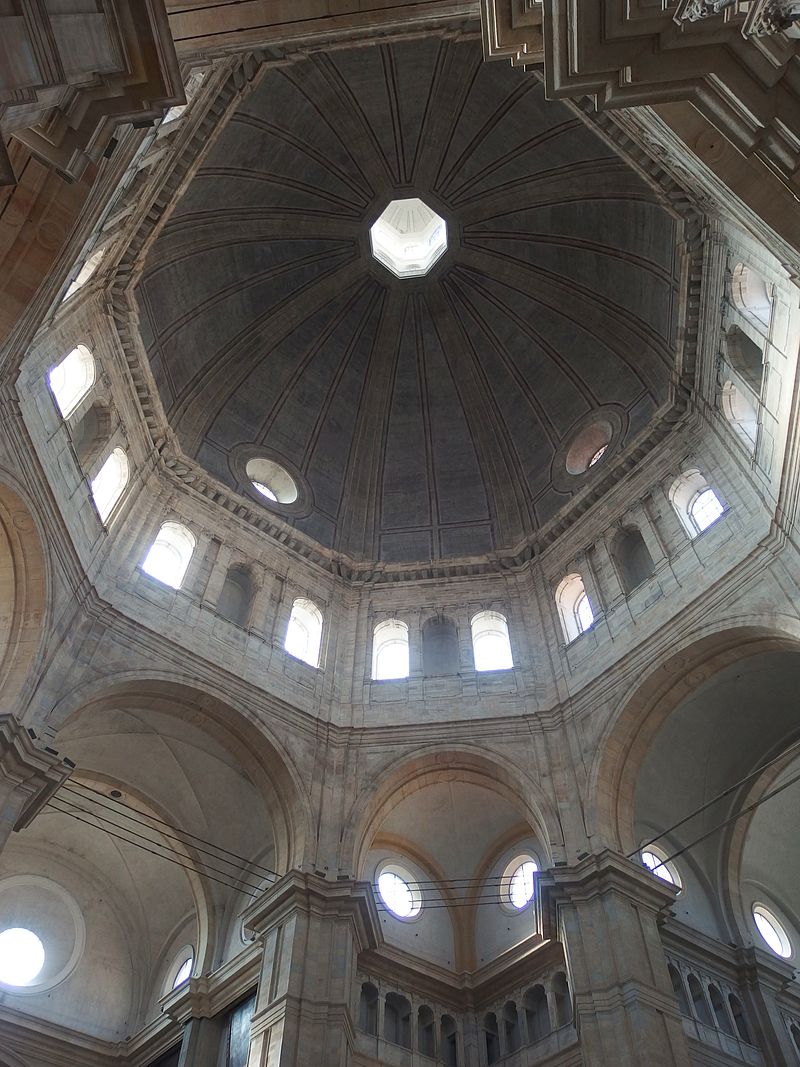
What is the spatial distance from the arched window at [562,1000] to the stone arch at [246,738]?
635 cm

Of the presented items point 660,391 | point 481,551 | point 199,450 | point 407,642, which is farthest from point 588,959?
point 199,450

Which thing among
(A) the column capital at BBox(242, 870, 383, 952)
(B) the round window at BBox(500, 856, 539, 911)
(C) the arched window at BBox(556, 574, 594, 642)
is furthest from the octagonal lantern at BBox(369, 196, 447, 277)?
(A) the column capital at BBox(242, 870, 383, 952)

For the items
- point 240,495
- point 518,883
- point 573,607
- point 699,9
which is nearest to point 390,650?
point 573,607

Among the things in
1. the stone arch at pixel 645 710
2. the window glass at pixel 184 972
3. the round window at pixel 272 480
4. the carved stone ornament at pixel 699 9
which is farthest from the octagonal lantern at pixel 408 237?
the carved stone ornament at pixel 699 9

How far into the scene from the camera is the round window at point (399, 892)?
2102 centimetres

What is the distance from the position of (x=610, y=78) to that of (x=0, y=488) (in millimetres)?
12775

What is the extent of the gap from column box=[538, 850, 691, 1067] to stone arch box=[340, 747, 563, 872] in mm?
1082

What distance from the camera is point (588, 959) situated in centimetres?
1593

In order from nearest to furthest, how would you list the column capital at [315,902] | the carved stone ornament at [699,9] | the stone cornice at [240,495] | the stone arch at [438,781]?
the carved stone ornament at [699,9], the column capital at [315,902], the stone arch at [438,781], the stone cornice at [240,495]

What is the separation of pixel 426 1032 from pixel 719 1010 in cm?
643

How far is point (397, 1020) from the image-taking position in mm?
18984

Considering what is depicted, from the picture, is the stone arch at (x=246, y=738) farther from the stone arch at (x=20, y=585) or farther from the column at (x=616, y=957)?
the column at (x=616, y=957)

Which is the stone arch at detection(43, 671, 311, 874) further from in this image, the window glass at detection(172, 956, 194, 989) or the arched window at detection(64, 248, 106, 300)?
the arched window at detection(64, 248, 106, 300)

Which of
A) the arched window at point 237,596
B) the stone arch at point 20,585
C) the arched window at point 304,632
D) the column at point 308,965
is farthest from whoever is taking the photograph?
the arched window at point 304,632
